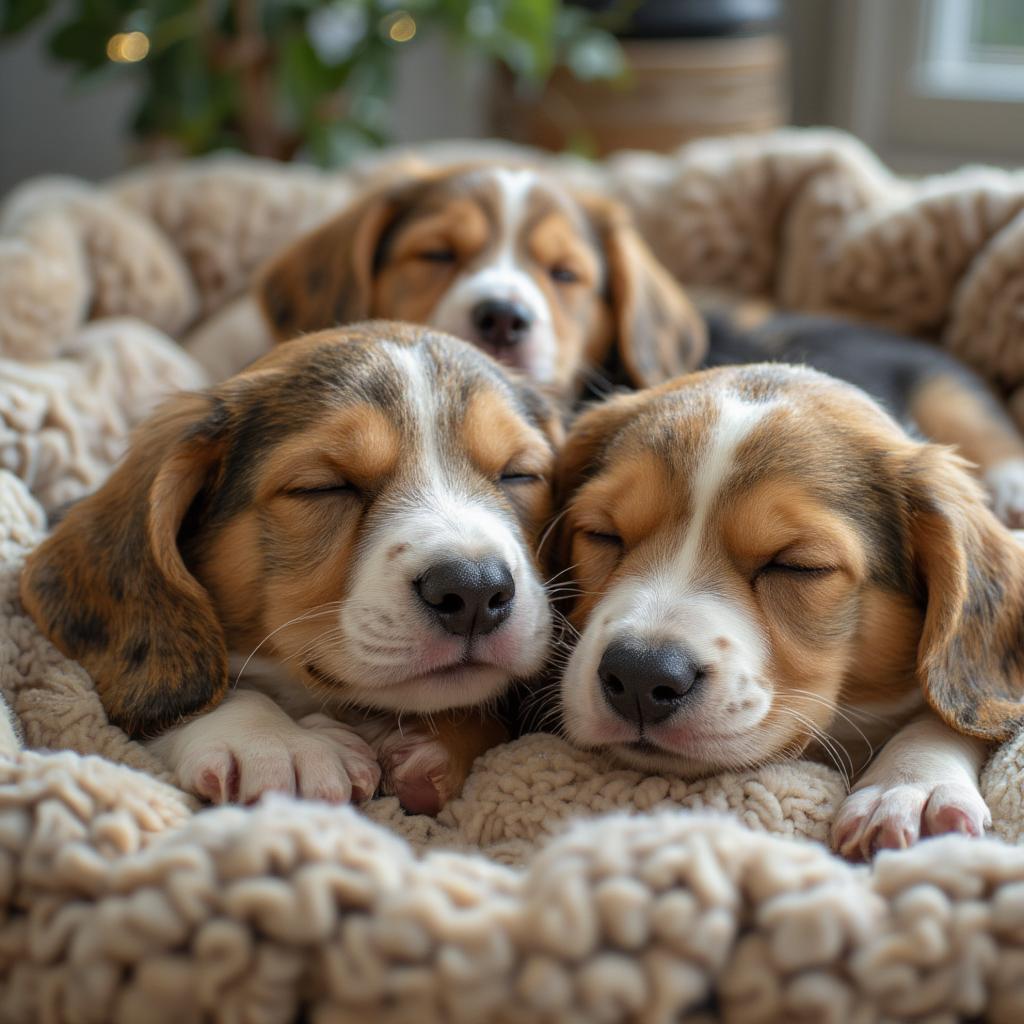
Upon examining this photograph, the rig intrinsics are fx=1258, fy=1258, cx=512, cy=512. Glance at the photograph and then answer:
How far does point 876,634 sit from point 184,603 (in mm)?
1192

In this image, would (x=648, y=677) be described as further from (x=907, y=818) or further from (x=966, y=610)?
(x=966, y=610)

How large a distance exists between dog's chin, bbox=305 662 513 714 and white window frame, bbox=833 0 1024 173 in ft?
17.2

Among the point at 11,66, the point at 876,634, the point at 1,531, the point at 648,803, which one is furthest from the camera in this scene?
the point at 11,66

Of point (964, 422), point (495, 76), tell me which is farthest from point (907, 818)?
point (495, 76)

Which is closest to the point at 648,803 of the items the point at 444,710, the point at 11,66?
the point at 444,710

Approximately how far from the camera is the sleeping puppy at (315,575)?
2027 mm

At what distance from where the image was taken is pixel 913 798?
76.1 inches

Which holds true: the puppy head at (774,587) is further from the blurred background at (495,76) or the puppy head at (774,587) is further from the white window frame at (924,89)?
the white window frame at (924,89)

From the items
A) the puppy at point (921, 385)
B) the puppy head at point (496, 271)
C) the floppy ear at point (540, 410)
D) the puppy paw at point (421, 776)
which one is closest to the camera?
the puppy paw at point (421, 776)

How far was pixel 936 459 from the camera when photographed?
7.49 ft

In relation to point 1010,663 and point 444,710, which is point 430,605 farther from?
point 1010,663

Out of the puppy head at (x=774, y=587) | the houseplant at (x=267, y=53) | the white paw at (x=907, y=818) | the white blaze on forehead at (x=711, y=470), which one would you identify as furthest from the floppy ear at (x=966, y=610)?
the houseplant at (x=267, y=53)

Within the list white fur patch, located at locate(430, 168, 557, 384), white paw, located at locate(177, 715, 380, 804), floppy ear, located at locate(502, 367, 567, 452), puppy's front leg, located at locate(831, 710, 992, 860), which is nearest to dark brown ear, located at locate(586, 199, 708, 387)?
white fur patch, located at locate(430, 168, 557, 384)

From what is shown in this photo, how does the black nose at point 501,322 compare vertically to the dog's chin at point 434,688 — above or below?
above
